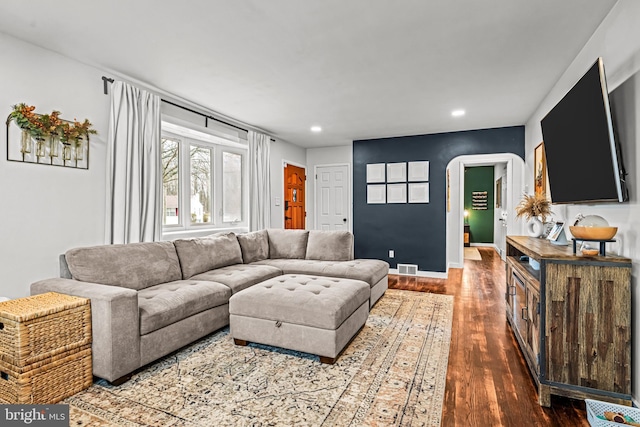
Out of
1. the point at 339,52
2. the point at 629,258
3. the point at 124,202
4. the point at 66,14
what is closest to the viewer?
the point at 629,258

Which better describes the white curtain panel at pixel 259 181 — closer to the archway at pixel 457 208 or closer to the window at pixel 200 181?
the window at pixel 200 181

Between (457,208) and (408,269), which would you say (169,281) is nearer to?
(408,269)

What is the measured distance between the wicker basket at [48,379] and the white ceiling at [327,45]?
216cm

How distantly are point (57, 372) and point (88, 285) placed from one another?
1.85 feet

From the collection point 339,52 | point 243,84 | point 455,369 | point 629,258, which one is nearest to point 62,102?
point 243,84

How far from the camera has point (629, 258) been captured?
186 centimetres

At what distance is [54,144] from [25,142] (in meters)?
0.20

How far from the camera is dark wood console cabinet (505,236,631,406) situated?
1.82 meters

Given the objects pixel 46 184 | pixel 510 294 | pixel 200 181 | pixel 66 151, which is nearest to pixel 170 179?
pixel 200 181

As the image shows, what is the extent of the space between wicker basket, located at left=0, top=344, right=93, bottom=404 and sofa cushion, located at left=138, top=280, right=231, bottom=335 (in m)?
0.37

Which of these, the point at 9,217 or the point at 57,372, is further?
the point at 9,217

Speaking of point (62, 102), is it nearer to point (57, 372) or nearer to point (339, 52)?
point (57, 372)

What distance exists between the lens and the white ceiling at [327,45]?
2.12 meters

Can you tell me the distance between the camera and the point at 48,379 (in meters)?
1.90
